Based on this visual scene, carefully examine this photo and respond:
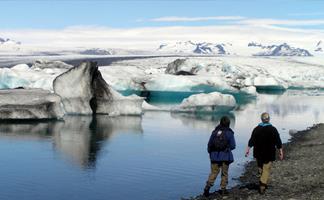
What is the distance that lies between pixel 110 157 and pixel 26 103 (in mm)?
12008

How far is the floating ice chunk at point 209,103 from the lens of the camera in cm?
4038

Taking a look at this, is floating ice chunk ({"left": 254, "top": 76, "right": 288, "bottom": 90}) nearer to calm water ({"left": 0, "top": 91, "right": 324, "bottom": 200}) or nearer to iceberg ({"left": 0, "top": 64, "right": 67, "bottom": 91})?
iceberg ({"left": 0, "top": 64, "right": 67, "bottom": 91})

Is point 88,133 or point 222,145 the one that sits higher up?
point 222,145

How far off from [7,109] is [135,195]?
19.3 metres

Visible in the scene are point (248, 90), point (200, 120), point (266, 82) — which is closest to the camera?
point (200, 120)

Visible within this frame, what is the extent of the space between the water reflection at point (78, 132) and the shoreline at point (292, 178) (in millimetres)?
6154

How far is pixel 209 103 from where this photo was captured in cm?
4056

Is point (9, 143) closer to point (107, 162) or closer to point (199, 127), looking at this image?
point (107, 162)

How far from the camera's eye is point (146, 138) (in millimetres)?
27891

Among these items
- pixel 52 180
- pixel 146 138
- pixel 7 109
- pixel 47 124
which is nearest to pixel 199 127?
pixel 146 138

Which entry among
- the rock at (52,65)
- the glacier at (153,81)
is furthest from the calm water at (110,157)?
the rock at (52,65)

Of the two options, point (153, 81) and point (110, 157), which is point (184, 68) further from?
point (110, 157)

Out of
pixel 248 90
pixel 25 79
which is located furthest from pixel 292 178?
pixel 248 90

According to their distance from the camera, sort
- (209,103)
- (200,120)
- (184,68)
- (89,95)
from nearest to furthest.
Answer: (89,95) < (200,120) < (209,103) < (184,68)
